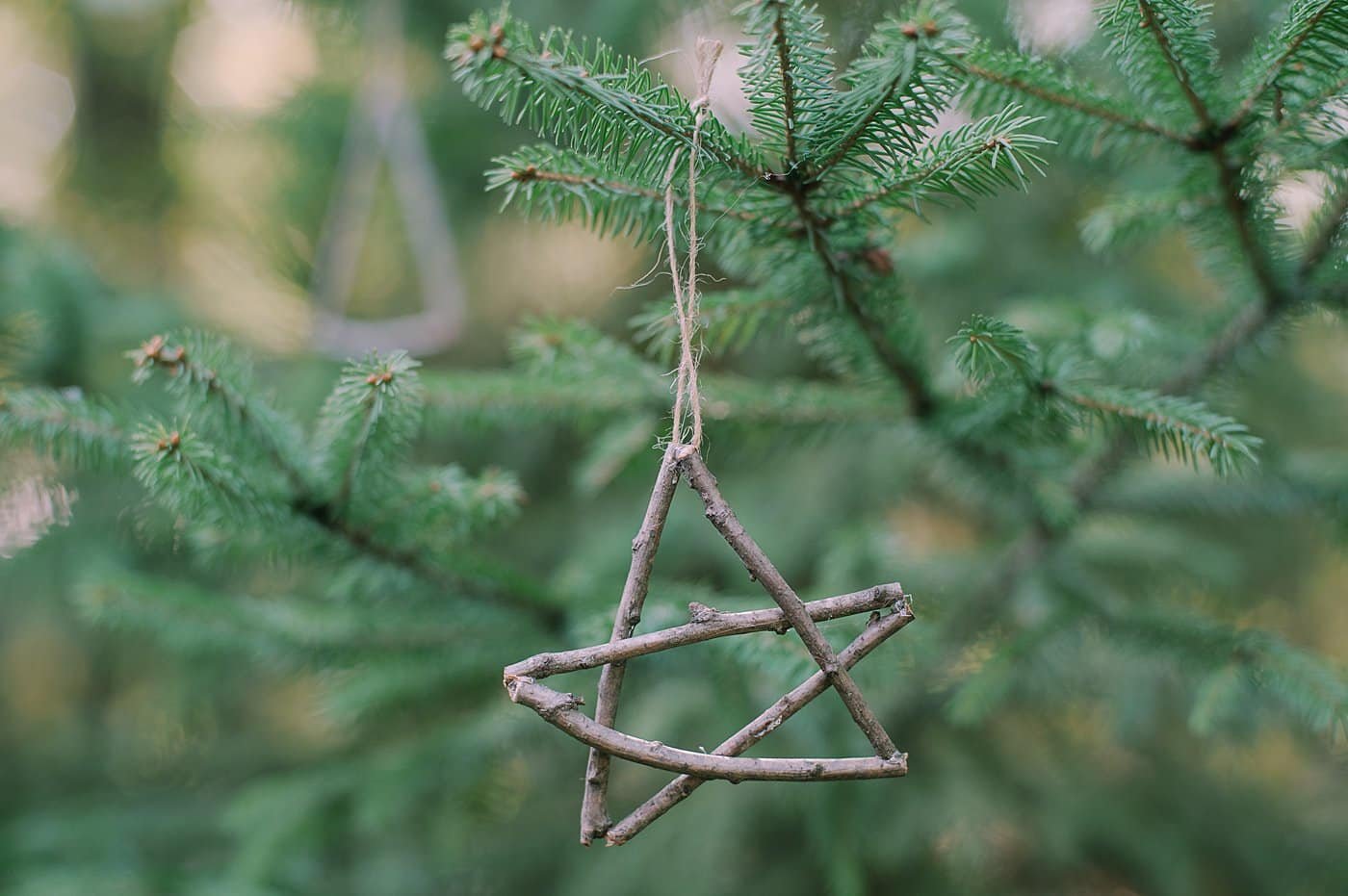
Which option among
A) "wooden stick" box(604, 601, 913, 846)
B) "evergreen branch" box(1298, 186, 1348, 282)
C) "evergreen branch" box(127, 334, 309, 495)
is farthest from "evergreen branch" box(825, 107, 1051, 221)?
"evergreen branch" box(127, 334, 309, 495)

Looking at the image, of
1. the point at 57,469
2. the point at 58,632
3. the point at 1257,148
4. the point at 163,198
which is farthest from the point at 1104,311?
the point at 163,198

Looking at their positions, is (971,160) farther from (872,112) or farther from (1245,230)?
(1245,230)

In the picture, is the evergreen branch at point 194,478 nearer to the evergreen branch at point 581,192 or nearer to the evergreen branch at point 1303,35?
the evergreen branch at point 581,192

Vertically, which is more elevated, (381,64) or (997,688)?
(381,64)

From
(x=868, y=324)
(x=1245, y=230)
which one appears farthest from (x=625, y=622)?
(x=1245, y=230)

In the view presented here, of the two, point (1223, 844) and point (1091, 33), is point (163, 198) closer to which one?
point (1091, 33)

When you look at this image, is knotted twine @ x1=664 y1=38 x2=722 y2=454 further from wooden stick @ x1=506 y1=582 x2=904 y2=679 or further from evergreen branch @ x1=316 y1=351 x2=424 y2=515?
evergreen branch @ x1=316 y1=351 x2=424 y2=515
